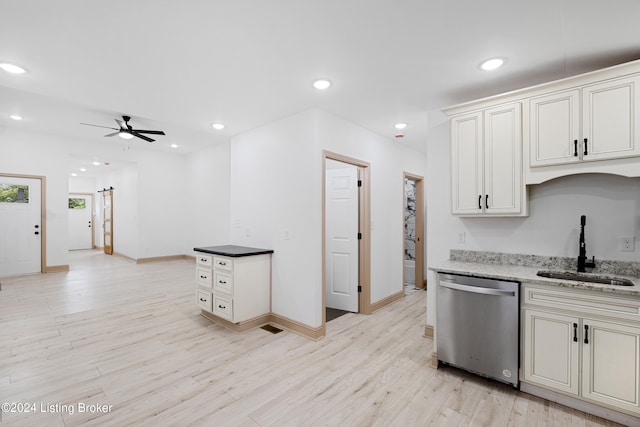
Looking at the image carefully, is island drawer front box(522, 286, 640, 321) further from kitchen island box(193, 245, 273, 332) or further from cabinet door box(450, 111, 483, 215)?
kitchen island box(193, 245, 273, 332)

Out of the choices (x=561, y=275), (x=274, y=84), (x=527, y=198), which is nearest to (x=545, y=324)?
(x=561, y=275)

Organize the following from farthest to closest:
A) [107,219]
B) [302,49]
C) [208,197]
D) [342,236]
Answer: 1. [107,219]
2. [208,197]
3. [342,236]
4. [302,49]

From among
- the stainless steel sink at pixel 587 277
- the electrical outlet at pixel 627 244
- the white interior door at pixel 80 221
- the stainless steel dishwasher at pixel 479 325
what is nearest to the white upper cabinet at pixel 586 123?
the electrical outlet at pixel 627 244

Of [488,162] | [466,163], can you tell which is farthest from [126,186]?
[488,162]

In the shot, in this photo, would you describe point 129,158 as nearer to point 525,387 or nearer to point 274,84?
point 274,84

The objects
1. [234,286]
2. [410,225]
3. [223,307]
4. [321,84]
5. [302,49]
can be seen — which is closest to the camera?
[302,49]

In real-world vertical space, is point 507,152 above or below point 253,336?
above

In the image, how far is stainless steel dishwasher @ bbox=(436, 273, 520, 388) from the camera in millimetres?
2271

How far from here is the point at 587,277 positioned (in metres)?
2.30

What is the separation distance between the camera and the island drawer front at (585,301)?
189cm

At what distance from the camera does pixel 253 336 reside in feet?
10.9

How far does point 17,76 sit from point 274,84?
2457 mm

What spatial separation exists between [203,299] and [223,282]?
Result: 53cm

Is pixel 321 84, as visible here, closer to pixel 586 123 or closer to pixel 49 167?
pixel 586 123
